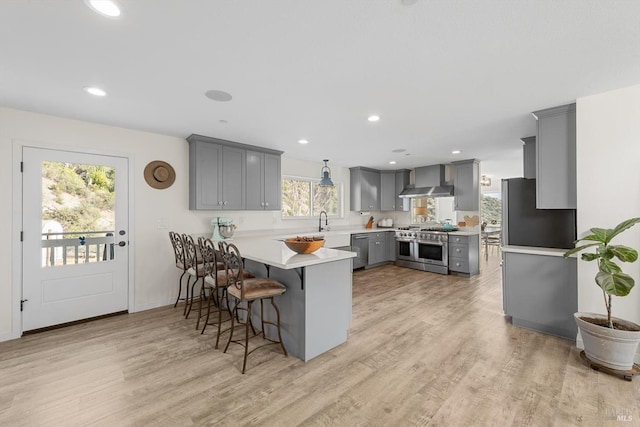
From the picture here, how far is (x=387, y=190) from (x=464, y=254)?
239 centimetres

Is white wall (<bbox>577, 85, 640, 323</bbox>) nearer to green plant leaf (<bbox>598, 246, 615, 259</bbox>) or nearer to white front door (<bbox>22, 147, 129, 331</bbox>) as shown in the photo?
green plant leaf (<bbox>598, 246, 615, 259</bbox>)

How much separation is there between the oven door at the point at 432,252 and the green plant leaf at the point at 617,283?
344 cm

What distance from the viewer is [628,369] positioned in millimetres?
2121

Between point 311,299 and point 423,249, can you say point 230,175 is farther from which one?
point 423,249

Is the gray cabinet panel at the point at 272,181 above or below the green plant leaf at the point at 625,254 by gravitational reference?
above

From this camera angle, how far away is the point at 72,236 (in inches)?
127

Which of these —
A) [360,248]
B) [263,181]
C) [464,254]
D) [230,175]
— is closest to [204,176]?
[230,175]

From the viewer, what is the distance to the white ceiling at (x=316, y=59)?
4.92ft

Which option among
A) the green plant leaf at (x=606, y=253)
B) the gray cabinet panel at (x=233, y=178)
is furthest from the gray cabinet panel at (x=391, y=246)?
the green plant leaf at (x=606, y=253)

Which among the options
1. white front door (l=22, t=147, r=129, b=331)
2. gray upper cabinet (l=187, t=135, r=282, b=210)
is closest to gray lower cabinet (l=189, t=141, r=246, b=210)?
gray upper cabinet (l=187, t=135, r=282, b=210)

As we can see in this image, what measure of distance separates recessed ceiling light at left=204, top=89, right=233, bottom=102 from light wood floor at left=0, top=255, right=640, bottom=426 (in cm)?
237

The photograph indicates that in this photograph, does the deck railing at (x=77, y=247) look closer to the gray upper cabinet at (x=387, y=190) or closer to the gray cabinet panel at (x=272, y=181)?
the gray cabinet panel at (x=272, y=181)

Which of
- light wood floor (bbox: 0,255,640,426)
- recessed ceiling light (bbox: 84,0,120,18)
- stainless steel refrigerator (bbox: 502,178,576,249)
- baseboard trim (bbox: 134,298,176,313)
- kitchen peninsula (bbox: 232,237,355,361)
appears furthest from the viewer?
baseboard trim (bbox: 134,298,176,313)

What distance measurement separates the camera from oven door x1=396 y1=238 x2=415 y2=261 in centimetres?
617
